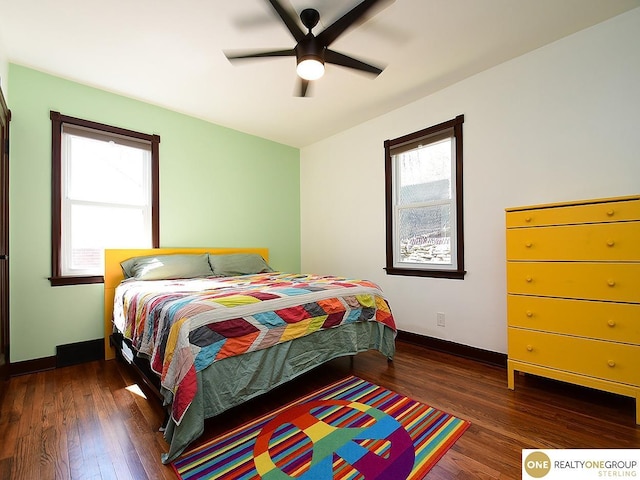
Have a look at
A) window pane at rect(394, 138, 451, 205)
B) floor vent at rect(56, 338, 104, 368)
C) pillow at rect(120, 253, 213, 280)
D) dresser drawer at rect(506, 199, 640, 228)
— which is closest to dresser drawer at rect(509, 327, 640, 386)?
dresser drawer at rect(506, 199, 640, 228)

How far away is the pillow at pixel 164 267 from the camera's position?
2.76 m

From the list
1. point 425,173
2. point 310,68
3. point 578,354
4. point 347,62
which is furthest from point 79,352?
point 578,354

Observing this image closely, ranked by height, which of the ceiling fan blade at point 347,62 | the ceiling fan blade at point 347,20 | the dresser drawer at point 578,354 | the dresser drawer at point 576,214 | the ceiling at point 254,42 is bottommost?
the dresser drawer at point 578,354

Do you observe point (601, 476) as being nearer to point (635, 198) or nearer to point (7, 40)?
point (635, 198)

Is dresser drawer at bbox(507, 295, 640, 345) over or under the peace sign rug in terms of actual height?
over

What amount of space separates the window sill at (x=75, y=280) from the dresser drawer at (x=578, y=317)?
3561mm

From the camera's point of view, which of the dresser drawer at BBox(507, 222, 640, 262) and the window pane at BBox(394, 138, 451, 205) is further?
the window pane at BBox(394, 138, 451, 205)

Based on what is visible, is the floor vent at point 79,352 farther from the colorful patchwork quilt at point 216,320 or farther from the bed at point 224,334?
the colorful patchwork quilt at point 216,320

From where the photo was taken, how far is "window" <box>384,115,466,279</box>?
2893 millimetres

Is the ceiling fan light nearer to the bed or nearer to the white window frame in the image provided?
the bed

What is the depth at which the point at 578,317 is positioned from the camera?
6.17 ft

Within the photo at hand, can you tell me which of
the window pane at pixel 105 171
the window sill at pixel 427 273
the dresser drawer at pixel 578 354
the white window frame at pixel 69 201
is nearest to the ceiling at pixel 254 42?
the white window frame at pixel 69 201

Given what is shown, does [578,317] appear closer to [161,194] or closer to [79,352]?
[161,194]

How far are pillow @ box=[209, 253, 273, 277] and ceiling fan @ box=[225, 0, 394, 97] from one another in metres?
1.98
